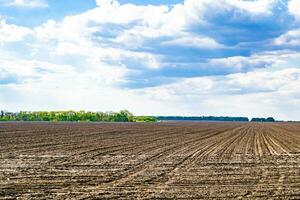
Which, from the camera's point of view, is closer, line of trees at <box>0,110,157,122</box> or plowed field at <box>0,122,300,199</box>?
plowed field at <box>0,122,300,199</box>

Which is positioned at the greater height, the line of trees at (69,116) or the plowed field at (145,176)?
the line of trees at (69,116)

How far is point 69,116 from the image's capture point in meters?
181

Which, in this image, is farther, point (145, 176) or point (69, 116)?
point (69, 116)

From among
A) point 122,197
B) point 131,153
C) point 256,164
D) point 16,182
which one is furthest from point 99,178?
point 131,153

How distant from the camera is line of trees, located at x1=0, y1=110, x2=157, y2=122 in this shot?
18138 centimetres

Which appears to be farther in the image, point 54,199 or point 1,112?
point 1,112

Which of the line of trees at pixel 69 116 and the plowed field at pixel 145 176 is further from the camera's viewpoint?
the line of trees at pixel 69 116

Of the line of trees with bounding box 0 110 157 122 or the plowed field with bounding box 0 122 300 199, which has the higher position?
the line of trees with bounding box 0 110 157 122

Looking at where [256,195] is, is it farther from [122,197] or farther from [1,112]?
[1,112]

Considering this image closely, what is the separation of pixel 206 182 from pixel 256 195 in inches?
106

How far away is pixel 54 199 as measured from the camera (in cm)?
1341

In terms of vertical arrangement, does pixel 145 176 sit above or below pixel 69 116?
below

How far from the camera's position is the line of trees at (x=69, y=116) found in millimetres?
181375

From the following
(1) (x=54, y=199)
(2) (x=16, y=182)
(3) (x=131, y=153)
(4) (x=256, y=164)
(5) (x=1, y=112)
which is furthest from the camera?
(5) (x=1, y=112)
